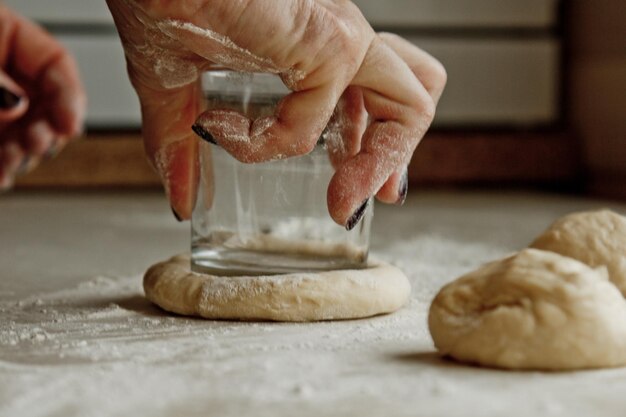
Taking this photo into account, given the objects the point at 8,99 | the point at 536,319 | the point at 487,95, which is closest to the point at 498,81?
the point at 487,95

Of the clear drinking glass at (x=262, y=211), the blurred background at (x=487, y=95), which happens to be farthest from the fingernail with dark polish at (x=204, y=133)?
the blurred background at (x=487, y=95)

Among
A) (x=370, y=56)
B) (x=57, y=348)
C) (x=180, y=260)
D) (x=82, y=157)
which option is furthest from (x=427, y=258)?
(x=82, y=157)

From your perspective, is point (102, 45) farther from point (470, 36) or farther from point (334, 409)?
point (334, 409)

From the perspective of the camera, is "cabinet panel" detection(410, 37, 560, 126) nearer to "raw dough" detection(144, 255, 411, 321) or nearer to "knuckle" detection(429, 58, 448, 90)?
"knuckle" detection(429, 58, 448, 90)

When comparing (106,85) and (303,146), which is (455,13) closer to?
(106,85)

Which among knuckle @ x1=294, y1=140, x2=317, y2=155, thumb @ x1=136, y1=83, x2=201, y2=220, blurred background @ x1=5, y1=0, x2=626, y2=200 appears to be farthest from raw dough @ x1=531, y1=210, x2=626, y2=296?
blurred background @ x1=5, y1=0, x2=626, y2=200

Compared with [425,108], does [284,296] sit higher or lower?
lower
